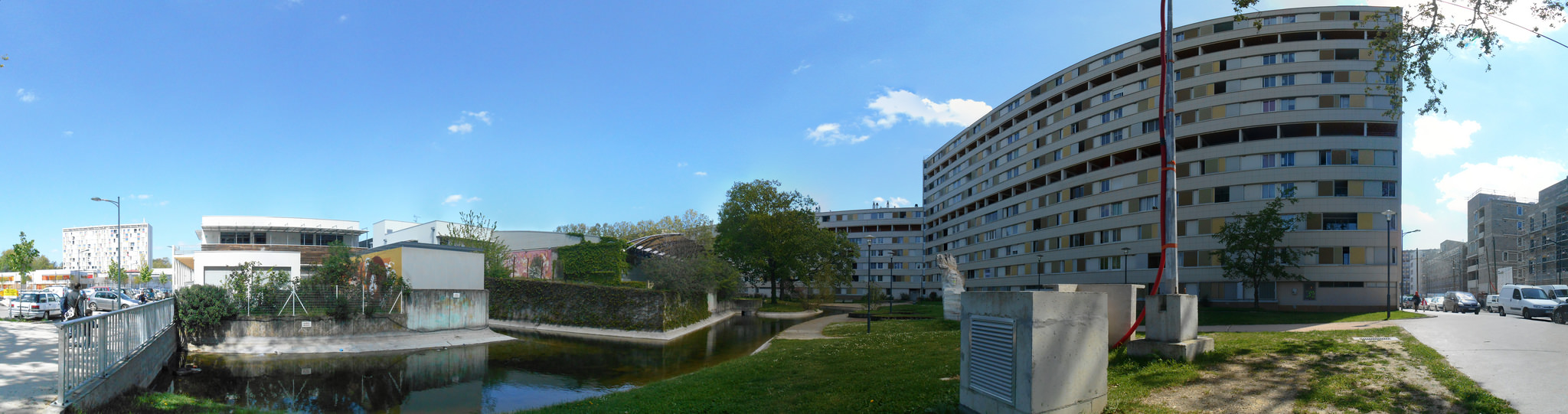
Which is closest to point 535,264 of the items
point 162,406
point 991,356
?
point 162,406

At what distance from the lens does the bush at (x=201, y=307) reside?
22.8m

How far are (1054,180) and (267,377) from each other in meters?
60.8

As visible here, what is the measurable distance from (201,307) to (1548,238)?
110158 millimetres

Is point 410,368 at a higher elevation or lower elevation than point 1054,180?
lower

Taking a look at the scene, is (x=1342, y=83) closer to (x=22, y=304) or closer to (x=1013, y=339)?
(x=1013, y=339)

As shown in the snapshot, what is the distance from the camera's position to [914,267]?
108938 mm

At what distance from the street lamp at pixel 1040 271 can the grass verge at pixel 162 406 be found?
192ft

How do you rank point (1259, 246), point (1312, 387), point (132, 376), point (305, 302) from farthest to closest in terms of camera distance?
1. point (1259, 246)
2. point (305, 302)
3. point (132, 376)
4. point (1312, 387)

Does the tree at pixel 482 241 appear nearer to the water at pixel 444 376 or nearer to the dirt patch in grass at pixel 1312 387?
the water at pixel 444 376

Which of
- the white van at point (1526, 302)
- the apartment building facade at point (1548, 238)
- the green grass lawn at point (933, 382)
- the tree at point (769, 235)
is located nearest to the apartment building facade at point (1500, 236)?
the apartment building facade at point (1548, 238)

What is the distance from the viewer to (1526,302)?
2883 cm

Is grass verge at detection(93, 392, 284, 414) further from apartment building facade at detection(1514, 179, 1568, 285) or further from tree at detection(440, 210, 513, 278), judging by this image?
apartment building facade at detection(1514, 179, 1568, 285)

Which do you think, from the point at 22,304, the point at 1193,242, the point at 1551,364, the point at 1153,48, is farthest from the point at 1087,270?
the point at 22,304

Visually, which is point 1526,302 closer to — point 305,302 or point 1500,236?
point 305,302
